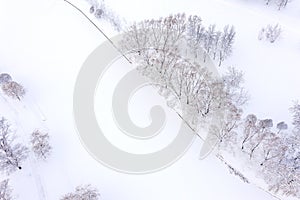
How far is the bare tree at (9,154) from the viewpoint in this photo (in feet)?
129

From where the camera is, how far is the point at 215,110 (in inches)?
1679

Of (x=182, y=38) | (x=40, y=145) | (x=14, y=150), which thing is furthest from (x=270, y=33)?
(x=14, y=150)

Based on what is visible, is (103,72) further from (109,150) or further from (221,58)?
(221,58)

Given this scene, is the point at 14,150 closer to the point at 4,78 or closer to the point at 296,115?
the point at 4,78

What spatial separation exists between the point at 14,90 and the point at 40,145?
8.96 m

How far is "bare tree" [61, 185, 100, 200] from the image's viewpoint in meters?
36.2

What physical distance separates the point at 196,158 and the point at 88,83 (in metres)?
17.4

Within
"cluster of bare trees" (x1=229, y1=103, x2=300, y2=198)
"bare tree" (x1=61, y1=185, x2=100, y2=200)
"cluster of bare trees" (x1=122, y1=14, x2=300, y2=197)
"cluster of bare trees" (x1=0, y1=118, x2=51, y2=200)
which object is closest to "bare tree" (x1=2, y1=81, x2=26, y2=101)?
"cluster of bare trees" (x1=0, y1=118, x2=51, y2=200)

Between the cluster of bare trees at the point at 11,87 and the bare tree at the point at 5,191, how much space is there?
38.5 feet

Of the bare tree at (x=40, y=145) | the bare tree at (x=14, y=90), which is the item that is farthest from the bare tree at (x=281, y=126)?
the bare tree at (x=14, y=90)

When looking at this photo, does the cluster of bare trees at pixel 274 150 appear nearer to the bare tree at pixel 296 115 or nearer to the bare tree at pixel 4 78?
the bare tree at pixel 296 115

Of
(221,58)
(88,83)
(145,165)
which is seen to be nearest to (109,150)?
(145,165)

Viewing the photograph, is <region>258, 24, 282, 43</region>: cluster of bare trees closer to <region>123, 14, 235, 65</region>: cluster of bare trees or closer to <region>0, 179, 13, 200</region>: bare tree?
<region>123, 14, 235, 65</region>: cluster of bare trees

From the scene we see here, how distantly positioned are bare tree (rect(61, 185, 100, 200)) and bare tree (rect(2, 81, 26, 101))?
15.4 metres
